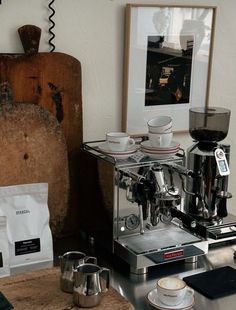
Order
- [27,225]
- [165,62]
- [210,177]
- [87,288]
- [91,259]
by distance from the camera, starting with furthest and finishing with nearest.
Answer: [165,62] < [210,177] < [27,225] < [91,259] < [87,288]

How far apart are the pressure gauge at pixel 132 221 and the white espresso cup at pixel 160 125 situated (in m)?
0.26

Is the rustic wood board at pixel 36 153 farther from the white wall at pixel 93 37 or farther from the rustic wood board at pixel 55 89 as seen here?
the white wall at pixel 93 37

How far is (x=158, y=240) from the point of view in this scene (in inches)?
62.4

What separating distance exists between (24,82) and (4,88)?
0.06 meters

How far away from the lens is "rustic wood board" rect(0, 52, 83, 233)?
1.56 meters

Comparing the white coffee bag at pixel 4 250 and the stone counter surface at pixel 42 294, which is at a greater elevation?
the white coffee bag at pixel 4 250

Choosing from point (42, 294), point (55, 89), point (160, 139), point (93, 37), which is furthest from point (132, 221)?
point (93, 37)

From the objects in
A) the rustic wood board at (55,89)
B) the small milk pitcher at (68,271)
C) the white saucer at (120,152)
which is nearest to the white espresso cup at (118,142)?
the white saucer at (120,152)

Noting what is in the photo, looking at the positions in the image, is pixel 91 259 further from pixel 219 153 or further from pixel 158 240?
pixel 219 153

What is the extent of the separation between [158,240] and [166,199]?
0.19 meters

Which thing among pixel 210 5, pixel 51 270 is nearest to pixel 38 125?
pixel 51 270

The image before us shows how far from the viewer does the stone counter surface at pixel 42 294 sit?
1302 millimetres

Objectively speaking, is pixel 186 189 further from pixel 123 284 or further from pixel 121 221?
pixel 123 284

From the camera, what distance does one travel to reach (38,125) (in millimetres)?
1623
